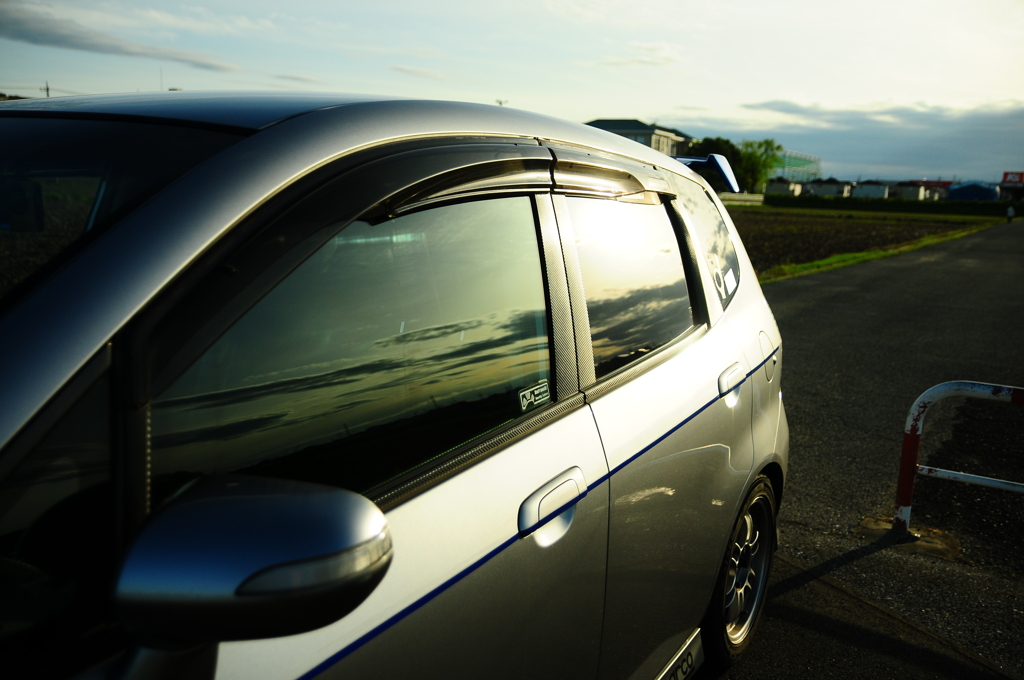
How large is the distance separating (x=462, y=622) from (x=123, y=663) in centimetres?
58

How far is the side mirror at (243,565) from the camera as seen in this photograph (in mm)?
812

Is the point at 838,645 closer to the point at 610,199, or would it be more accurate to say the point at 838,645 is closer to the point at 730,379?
the point at 730,379

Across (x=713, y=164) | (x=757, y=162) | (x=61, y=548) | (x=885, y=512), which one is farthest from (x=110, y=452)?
(x=757, y=162)

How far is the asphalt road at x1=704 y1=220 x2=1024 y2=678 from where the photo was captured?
3059mm

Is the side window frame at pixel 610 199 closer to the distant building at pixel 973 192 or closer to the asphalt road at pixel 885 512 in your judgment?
the asphalt road at pixel 885 512

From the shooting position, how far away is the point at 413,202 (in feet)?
4.66

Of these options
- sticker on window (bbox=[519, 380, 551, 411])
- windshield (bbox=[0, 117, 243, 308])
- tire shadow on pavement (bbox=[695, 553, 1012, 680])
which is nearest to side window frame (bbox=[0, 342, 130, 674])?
windshield (bbox=[0, 117, 243, 308])

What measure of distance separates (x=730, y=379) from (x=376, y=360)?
4.87 feet

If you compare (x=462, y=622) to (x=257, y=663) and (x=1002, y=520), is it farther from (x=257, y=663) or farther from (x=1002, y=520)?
(x=1002, y=520)

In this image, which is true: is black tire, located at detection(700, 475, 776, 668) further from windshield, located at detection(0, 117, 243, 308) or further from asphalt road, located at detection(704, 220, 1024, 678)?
windshield, located at detection(0, 117, 243, 308)

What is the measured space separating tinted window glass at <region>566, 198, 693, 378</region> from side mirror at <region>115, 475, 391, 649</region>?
1.11 meters

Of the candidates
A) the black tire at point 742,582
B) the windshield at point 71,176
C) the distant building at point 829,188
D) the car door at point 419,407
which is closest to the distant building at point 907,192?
the distant building at point 829,188

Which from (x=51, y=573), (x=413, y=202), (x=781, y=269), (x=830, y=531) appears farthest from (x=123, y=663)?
(x=781, y=269)

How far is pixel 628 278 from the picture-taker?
6.91 feet
